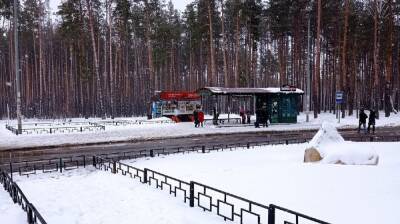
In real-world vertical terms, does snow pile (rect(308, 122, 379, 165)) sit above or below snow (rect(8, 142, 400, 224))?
above

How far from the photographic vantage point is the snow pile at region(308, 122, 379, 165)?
1335 cm

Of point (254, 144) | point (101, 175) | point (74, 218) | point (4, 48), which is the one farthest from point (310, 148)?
point (4, 48)

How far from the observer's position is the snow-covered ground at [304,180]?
846cm

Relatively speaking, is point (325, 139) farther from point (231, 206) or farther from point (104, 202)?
point (104, 202)

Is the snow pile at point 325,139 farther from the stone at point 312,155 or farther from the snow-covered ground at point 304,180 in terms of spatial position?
the snow-covered ground at point 304,180

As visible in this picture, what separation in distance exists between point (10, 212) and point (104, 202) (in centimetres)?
230

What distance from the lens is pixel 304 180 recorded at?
11.4 meters

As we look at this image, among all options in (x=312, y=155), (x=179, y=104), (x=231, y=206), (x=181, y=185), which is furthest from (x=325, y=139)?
(x=179, y=104)

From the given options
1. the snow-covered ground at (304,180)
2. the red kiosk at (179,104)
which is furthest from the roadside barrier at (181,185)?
the red kiosk at (179,104)

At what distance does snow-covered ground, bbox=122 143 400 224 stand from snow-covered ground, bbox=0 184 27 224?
518cm

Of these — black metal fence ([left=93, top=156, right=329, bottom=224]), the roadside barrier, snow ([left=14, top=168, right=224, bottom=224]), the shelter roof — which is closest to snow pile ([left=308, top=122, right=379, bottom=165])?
the roadside barrier

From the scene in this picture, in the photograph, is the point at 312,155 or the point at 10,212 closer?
the point at 10,212

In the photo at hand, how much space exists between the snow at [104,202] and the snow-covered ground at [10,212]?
0.48m

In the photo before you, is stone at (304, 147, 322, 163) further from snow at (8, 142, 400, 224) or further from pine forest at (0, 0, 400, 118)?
pine forest at (0, 0, 400, 118)
